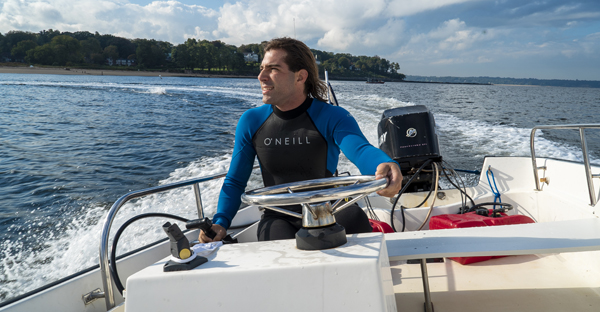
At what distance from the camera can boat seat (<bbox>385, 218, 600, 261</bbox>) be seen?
120 centimetres

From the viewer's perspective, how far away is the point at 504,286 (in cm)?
207

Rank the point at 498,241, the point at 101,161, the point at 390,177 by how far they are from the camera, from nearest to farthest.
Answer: the point at 390,177 → the point at 498,241 → the point at 101,161

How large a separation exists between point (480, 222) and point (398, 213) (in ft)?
2.26

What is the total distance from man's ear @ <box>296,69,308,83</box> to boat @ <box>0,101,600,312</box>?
21.8 inches

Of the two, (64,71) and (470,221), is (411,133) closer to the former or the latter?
(470,221)

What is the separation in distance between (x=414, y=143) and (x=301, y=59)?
2079 millimetres

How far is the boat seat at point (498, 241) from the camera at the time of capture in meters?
1.20

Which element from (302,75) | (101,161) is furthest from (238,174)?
(101,161)

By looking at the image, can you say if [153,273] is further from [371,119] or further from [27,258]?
[371,119]

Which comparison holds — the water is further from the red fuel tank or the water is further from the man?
the red fuel tank

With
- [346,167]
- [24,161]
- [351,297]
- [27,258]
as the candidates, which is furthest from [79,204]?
[351,297]

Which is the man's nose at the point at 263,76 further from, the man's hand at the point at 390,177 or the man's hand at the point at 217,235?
the man's hand at the point at 390,177

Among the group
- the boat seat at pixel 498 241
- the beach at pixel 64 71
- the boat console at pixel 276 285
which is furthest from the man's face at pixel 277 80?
the beach at pixel 64 71

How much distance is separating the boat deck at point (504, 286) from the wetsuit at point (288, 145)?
822 mm
